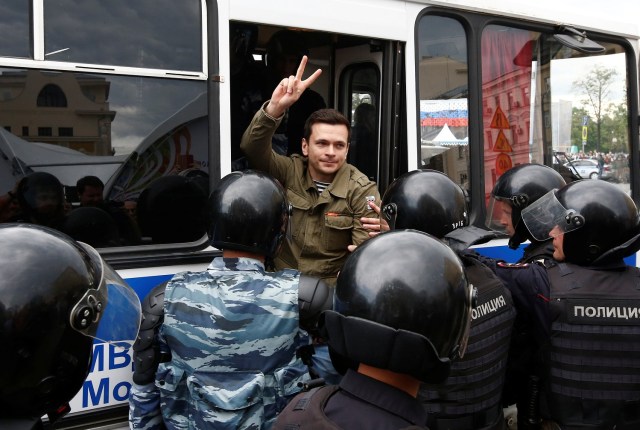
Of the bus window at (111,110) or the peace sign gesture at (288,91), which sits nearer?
the bus window at (111,110)

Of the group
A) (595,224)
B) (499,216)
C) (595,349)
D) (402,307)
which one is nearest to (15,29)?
(402,307)

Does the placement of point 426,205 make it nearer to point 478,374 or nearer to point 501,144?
point 478,374

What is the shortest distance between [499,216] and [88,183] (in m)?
2.45

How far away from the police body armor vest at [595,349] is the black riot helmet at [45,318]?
193 centimetres

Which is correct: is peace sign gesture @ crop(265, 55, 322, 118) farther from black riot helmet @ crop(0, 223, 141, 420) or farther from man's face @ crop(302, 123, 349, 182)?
black riot helmet @ crop(0, 223, 141, 420)

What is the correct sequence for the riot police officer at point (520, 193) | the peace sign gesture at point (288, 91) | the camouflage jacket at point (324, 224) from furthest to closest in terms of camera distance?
the riot police officer at point (520, 193), the camouflage jacket at point (324, 224), the peace sign gesture at point (288, 91)

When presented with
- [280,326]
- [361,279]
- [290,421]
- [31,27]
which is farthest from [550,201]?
[31,27]

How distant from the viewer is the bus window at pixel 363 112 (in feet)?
13.7

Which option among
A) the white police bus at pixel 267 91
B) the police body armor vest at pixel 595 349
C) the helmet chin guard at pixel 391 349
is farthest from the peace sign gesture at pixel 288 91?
the helmet chin guard at pixel 391 349

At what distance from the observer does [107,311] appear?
172cm

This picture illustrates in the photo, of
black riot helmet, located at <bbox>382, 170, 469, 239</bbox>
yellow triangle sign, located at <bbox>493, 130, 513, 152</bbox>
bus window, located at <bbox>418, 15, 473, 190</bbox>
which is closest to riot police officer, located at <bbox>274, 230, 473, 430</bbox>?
black riot helmet, located at <bbox>382, 170, 469, 239</bbox>

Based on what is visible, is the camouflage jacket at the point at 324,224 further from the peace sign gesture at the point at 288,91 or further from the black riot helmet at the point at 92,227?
the black riot helmet at the point at 92,227

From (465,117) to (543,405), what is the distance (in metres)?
1.85

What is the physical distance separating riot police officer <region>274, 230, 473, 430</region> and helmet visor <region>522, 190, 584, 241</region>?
145 cm
